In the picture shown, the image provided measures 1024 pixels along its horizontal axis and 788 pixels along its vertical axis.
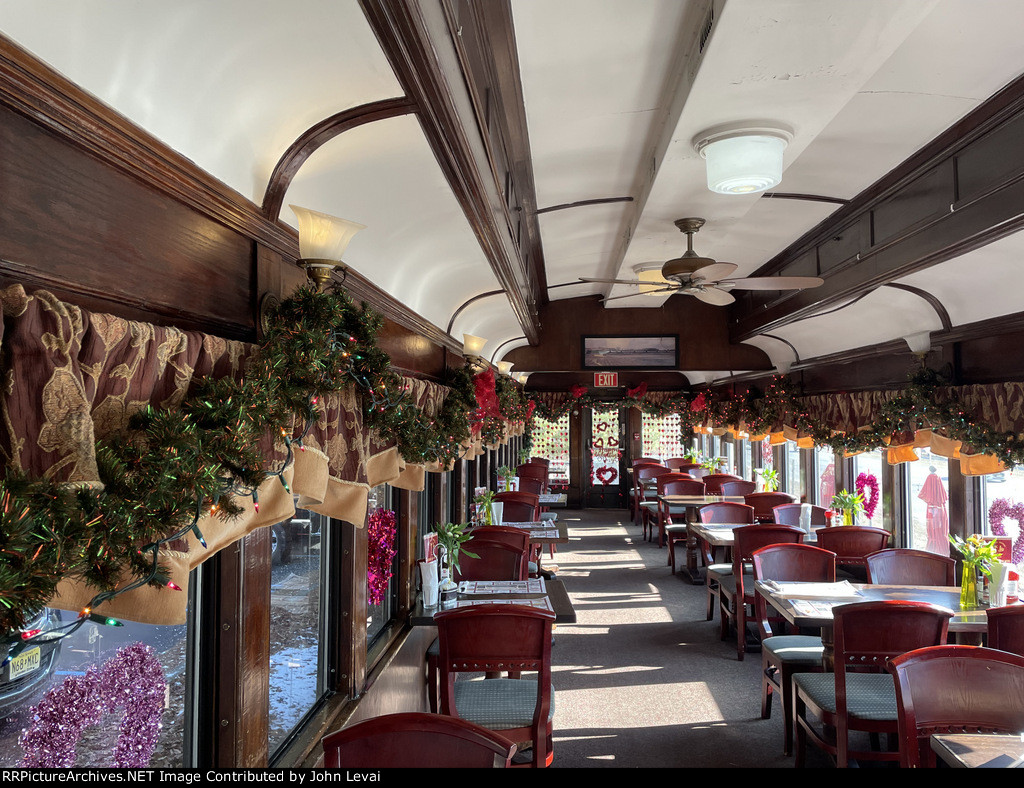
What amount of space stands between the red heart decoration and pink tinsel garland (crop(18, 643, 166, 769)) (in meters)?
13.2

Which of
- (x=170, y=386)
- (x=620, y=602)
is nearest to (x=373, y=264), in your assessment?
(x=170, y=386)

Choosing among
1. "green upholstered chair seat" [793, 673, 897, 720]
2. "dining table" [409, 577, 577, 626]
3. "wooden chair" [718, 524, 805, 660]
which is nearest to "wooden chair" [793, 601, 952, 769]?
"green upholstered chair seat" [793, 673, 897, 720]

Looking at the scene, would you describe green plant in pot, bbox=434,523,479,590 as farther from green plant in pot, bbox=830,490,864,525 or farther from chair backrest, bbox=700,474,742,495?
chair backrest, bbox=700,474,742,495

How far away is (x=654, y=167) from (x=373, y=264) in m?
1.36

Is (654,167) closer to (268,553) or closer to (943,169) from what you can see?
(943,169)

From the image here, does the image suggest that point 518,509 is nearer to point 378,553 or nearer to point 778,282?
point 378,553

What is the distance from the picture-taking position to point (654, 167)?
3.21 meters

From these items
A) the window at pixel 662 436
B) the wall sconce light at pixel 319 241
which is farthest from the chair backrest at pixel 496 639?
the window at pixel 662 436

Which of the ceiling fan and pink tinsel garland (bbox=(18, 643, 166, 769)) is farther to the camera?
the ceiling fan

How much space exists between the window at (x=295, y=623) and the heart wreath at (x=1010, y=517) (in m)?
4.04

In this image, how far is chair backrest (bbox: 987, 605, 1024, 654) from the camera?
120 inches

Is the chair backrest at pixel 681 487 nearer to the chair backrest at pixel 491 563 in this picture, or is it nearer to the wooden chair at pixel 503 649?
the chair backrest at pixel 491 563

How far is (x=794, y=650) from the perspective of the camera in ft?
13.2

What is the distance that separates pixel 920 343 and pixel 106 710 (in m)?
5.18
